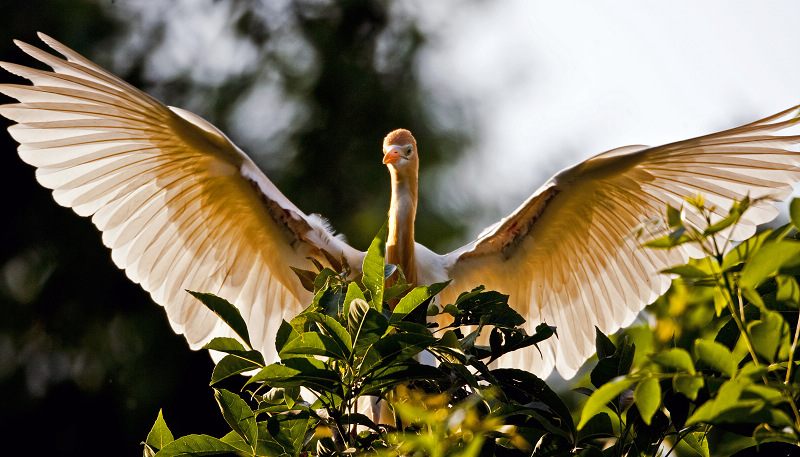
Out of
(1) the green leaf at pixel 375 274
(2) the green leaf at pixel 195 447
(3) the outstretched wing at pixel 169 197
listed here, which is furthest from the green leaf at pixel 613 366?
(3) the outstretched wing at pixel 169 197

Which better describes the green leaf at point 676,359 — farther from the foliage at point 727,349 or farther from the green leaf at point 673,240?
the green leaf at point 673,240

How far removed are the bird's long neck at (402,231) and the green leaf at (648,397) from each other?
217cm

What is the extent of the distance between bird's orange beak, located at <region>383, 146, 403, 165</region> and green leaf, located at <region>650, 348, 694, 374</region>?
7.68 feet

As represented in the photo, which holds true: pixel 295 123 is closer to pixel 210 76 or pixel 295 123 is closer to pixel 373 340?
pixel 210 76

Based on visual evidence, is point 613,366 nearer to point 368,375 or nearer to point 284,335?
point 368,375

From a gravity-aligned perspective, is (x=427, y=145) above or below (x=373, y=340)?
above

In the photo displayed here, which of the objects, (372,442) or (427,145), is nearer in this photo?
(372,442)

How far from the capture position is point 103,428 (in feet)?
20.6

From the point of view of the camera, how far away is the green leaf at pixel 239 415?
1365mm

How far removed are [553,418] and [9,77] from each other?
295 inches

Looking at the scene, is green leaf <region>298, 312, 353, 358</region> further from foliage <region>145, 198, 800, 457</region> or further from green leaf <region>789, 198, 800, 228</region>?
green leaf <region>789, 198, 800, 228</region>

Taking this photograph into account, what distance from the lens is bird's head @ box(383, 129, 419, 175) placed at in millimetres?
3238

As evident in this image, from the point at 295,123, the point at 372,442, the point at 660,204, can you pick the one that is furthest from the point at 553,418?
the point at 295,123

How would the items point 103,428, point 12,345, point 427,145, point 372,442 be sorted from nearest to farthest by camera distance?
point 372,442 < point 103,428 < point 12,345 < point 427,145
